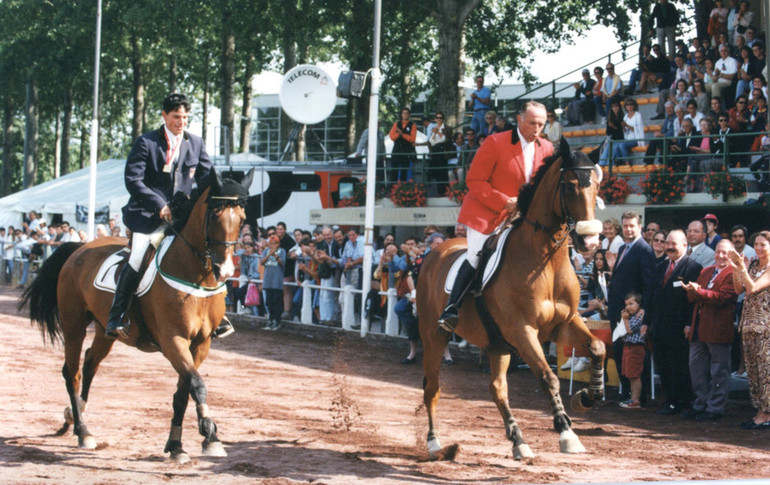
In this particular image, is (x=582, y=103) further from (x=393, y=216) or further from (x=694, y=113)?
(x=393, y=216)

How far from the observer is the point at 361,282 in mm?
19406

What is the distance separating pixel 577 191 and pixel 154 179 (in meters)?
3.78

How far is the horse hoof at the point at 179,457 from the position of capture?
25.4 feet

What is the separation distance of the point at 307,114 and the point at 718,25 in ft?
30.4

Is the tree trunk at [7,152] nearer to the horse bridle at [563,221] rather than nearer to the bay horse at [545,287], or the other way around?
the bay horse at [545,287]

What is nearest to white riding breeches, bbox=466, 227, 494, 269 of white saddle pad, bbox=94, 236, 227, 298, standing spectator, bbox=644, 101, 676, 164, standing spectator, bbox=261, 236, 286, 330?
white saddle pad, bbox=94, 236, 227, 298

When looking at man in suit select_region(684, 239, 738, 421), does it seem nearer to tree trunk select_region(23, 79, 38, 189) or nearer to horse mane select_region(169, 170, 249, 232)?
horse mane select_region(169, 170, 249, 232)

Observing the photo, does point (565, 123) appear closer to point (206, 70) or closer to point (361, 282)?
point (361, 282)

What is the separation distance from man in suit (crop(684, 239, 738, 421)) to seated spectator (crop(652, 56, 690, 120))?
362 inches

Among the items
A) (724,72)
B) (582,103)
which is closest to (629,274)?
(724,72)

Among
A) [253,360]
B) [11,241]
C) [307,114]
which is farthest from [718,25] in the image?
[11,241]

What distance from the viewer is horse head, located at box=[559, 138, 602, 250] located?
7340mm

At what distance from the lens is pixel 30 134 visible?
146ft

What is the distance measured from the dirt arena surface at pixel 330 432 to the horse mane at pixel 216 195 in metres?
2.10
